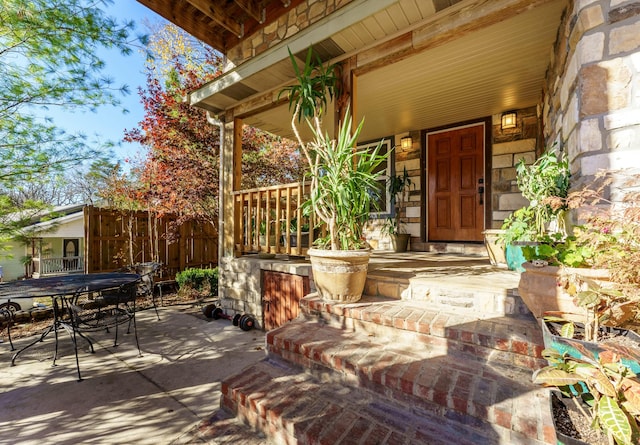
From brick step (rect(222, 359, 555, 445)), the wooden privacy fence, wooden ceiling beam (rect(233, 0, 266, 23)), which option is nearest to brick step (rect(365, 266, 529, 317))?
brick step (rect(222, 359, 555, 445))

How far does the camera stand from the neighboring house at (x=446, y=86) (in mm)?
1639

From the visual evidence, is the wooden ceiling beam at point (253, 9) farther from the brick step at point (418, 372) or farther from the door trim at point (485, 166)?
the brick step at point (418, 372)

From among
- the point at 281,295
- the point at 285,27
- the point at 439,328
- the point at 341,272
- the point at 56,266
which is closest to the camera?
the point at 439,328

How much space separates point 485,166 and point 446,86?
1491mm

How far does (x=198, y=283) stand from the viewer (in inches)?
207

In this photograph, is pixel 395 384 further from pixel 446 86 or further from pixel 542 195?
pixel 446 86

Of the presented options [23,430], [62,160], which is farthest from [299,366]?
[62,160]

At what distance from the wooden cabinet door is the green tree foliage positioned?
3.51 meters

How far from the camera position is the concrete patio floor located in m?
1.75

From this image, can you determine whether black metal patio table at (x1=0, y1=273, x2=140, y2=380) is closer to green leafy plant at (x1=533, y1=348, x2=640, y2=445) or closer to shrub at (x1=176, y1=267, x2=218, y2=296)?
shrub at (x1=176, y1=267, x2=218, y2=296)

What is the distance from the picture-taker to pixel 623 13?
158cm

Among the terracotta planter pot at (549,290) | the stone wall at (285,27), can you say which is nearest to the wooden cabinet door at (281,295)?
the terracotta planter pot at (549,290)

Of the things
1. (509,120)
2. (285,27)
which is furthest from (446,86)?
(285,27)

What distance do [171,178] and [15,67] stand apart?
7.38 feet
